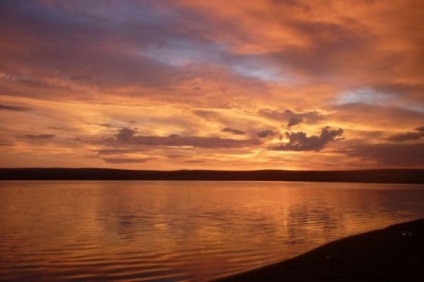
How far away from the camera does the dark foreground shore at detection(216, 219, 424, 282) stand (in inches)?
609

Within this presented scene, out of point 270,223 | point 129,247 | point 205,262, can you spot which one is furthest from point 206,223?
point 205,262

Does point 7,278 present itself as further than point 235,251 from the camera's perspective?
No

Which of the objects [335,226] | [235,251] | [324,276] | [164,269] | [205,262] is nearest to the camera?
[324,276]

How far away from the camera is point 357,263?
17922mm

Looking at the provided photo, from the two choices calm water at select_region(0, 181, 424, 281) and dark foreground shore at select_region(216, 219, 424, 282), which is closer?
dark foreground shore at select_region(216, 219, 424, 282)

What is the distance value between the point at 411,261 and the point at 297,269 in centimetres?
440

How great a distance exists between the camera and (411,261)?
17.6m

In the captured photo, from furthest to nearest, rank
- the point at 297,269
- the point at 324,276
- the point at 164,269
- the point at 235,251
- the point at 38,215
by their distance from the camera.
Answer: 1. the point at 38,215
2. the point at 235,251
3. the point at 164,269
4. the point at 297,269
5. the point at 324,276

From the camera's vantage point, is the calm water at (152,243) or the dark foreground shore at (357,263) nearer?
the dark foreground shore at (357,263)

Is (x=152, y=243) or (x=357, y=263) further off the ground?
(x=357, y=263)

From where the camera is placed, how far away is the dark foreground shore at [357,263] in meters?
15.5

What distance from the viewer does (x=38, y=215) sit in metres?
44.4

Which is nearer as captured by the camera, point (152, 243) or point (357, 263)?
point (357, 263)

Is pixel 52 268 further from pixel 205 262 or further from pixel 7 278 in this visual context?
pixel 205 262
